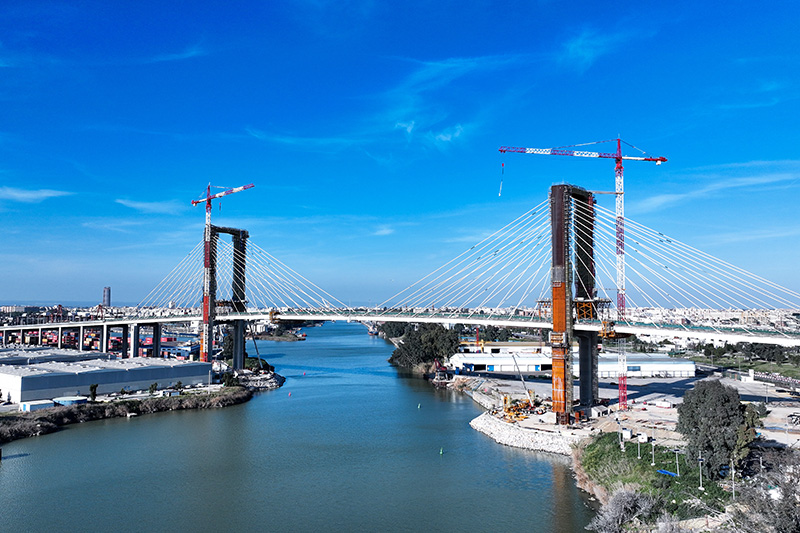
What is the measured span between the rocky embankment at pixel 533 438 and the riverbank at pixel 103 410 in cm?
1062

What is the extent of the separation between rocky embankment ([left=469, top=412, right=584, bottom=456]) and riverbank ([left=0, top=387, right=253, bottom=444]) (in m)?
10.6

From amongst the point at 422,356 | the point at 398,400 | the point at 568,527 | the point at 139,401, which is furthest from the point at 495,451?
the point at 422,356

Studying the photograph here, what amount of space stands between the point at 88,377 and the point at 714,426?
1971 cm

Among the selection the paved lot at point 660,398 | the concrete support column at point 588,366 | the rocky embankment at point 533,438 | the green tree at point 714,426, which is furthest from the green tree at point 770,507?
the concrete support column at point 588,366

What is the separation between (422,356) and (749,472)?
2364 cm

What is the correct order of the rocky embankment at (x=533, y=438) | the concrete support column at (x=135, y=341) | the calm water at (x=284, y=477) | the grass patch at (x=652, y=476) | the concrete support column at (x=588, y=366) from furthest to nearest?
the concrete support column at (x=135, y=341), the concrete support column at (x=588, y=366), the rocky embankment at (x=533, y=438), the calm water at (x=284, y=477), the grass patch at (x=652, y=476)

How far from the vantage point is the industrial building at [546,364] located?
28.7 m

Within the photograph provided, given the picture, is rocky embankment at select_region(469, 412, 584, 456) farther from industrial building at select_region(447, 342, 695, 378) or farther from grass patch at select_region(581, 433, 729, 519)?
industrial building at select_region(447, 342, 695, 378)

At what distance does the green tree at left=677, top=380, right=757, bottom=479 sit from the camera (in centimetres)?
1044

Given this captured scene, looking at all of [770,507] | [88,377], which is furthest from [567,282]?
[88,377]

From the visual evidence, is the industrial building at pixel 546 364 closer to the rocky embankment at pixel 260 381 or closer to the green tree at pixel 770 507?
the rocky embankment at pixel 260 381

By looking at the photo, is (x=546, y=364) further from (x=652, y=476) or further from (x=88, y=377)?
(x=88, y=377)

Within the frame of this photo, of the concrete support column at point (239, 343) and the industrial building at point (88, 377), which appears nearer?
the industrial building at point (88, 377)

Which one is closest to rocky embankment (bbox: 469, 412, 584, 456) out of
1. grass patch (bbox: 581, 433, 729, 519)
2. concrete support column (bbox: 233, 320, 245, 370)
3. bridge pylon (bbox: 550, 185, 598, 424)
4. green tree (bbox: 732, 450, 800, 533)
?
grass patch (bbox: 581, 433, 729, 519)
